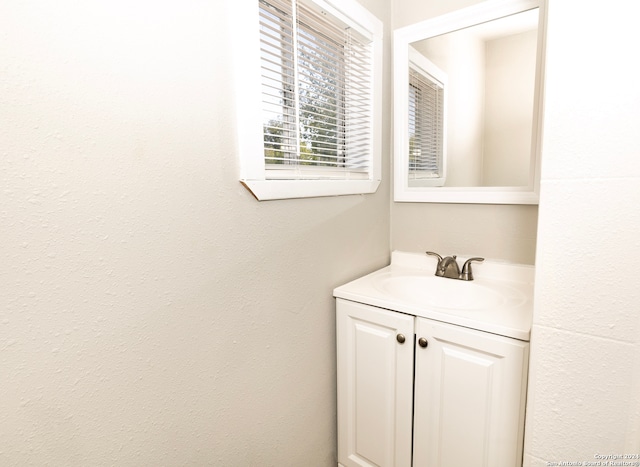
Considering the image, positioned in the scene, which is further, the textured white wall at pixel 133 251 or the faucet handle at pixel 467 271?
the faucet handle at pixel 467 271

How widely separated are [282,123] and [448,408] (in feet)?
3.52

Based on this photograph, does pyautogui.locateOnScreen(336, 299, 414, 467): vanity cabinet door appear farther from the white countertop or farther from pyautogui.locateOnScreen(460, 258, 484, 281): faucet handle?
pyautogui.locateOnScreen(460, 258, 484, 281): faucet handle

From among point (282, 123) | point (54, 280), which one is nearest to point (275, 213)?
point (282, 123)

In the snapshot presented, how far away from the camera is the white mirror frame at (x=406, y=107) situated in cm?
128

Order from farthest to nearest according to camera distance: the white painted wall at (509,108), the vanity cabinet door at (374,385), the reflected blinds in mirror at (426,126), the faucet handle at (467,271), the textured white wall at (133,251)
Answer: the reflected blinds in mirror at (426,126) < the faucet handle at (467,271) < the white painted wall at (509,108) < the vanity cabinet door at (374,385) < the textured white wall at (133,251)

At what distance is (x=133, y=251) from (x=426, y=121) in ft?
4.44

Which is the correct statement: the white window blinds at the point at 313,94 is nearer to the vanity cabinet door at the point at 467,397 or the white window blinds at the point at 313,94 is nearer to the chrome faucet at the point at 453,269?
the chrome faucet at the point at 453,269

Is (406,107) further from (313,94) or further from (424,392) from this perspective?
(424,392)

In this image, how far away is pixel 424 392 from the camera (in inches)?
45.0

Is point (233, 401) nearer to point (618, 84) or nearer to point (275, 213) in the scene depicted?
point (275, 213)

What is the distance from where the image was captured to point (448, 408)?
43.2 inches

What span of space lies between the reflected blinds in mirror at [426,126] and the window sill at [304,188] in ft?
0.92

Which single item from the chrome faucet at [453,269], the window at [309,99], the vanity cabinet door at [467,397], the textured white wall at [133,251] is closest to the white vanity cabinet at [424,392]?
the vanity cabinet door at [467,397]

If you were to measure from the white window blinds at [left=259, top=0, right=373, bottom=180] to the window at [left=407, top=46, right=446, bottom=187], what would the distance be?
25 cm
